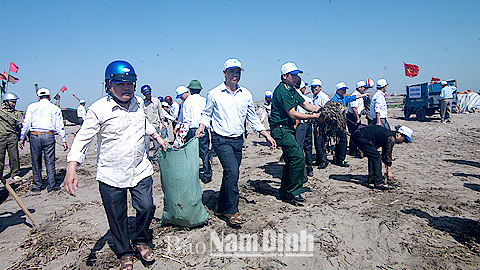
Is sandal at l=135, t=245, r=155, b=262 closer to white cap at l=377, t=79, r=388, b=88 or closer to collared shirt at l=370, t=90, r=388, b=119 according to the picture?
collared shirt at l=370, t=90, r=388, b=119

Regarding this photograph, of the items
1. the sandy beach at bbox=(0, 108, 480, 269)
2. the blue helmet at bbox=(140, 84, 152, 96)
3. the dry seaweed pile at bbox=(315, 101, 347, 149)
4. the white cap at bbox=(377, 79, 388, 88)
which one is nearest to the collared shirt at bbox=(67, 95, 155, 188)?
the sandy beach at bbox=(0, 108, 480, 269)

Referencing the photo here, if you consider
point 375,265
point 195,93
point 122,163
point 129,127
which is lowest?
point 375,265

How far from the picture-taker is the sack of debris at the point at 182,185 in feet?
11.1

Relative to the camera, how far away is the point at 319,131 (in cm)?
614

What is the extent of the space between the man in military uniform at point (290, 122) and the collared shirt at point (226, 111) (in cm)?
66

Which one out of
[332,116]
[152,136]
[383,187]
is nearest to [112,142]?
[152,136]

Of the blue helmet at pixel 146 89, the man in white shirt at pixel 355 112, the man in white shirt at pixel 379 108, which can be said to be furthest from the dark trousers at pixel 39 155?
the man in white shirt at pixel 379 108

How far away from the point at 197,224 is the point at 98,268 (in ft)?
3.82

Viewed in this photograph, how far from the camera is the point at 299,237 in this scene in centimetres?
338

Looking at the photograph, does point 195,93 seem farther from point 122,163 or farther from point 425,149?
point 425,149

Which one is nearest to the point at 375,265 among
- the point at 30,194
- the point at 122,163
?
the point at 122,163

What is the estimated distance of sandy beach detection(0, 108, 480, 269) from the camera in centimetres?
297

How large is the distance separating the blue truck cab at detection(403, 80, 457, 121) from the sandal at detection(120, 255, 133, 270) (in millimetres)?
16591

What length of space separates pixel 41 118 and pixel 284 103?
4885mm
